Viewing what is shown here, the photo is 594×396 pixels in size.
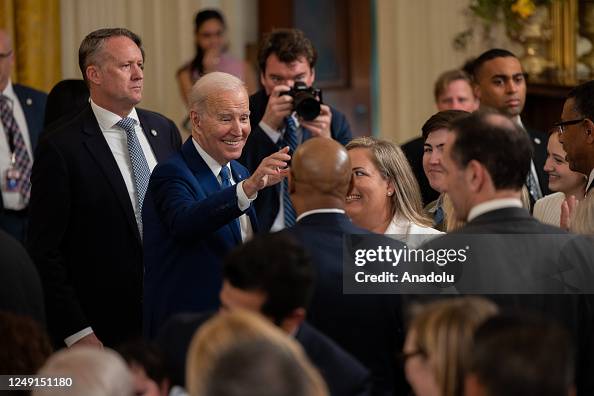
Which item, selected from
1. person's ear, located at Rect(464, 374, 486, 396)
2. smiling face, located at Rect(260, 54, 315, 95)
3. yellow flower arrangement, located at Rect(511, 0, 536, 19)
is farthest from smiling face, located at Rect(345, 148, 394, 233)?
yellow flower arrangement, located at Rect(511, 0, 536, 19)

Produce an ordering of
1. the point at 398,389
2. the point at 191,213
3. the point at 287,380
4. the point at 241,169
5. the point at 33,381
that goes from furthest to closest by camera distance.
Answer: the point at 241,169 < the point at 191,213 < the point at 398,389 < the point at 33,381 < the point at 287,380

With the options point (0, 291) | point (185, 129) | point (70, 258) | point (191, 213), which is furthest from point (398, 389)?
point (185, 129)

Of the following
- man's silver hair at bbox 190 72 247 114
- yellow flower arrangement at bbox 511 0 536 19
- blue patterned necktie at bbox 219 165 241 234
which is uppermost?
yellow flower arrangement at bbox 511 0 536 19

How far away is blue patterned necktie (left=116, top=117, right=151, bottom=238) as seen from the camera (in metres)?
4.44

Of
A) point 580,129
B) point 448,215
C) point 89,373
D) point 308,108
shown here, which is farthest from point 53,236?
point 89,373

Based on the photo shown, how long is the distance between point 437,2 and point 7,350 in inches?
213

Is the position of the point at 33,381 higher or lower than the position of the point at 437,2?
lower

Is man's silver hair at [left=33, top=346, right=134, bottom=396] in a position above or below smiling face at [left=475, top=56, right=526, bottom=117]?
below

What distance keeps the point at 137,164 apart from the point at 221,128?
55 centimetres

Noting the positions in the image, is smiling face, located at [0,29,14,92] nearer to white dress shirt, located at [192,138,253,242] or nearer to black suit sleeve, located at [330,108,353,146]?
black suit sleeve, located at [330,108,353,146]

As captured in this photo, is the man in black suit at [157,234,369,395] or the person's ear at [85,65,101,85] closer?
the man in black suit at [157,234,369,395]

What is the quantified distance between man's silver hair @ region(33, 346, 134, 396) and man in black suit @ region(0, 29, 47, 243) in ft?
13.0

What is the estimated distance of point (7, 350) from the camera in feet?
9.21

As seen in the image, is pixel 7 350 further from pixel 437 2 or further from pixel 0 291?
pixel 437 2
